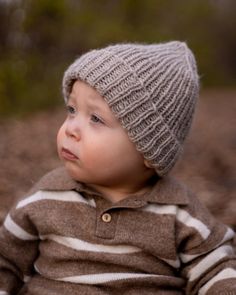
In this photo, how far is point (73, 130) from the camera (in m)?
2.46

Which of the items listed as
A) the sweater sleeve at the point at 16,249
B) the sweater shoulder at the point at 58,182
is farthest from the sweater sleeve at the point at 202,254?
the sweater sleeve at the point at 16,249

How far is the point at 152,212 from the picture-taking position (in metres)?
2.57

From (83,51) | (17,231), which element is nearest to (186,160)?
(17,231)

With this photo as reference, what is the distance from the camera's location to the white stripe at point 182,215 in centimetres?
258

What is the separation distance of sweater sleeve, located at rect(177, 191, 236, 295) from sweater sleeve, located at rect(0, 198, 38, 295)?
633 millimetres

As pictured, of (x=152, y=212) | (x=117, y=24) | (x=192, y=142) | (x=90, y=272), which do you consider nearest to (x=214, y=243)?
(x=152, y=212)

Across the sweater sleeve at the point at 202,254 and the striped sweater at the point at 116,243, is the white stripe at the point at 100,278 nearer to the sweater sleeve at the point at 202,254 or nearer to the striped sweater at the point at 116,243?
the striped sweater at the point at 116,243

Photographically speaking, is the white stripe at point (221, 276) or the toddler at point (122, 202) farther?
the white stripe at point (221, 276)

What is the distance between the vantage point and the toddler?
247 cm

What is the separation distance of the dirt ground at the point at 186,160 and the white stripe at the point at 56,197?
1135mm

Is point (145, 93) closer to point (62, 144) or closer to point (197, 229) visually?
point (62, 144)

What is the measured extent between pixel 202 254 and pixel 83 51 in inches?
426

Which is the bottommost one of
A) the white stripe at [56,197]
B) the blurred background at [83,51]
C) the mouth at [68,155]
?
the blurred background at [83,51]

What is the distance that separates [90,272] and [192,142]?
4786 millimetres
